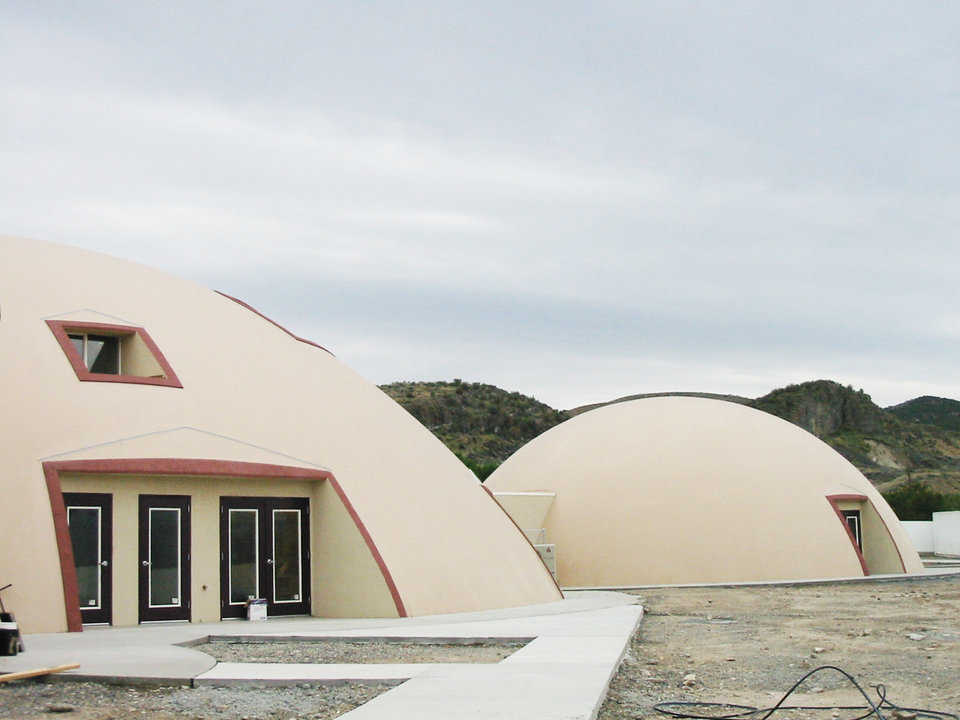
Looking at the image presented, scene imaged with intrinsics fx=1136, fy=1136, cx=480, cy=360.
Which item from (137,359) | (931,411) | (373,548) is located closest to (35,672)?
(373,548)

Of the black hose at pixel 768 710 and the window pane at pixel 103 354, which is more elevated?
the window pane at pixel 103 354

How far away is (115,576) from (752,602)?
42.7 ft

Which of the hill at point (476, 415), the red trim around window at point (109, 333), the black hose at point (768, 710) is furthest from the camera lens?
the hill at point (476, 415)

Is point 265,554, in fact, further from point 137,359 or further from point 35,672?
point 35,672

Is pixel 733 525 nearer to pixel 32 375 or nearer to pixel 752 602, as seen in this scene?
pixel 752 602

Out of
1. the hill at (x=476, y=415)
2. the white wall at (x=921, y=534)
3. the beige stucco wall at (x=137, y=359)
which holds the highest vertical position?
the hill at (x=476, y=415)

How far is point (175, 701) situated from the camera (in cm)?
994

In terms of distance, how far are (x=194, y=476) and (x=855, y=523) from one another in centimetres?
2179

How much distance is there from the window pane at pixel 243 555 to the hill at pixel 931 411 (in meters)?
105

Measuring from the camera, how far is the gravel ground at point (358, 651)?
505 inches

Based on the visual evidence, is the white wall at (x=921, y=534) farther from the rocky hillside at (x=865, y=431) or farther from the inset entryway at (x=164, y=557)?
Answer: the inset entryway at (x=164, y=557)

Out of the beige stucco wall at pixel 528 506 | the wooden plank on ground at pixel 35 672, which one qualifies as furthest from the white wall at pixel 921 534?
the wooden plank on ground at pixel 35 672

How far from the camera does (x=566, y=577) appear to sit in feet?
100

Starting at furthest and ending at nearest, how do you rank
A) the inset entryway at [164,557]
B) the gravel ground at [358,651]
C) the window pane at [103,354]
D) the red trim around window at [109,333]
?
the window pane at [103,354] → the red trim around window at [109,333] → the inset entryway at [164,557] → the gravel ground at [358,651]
